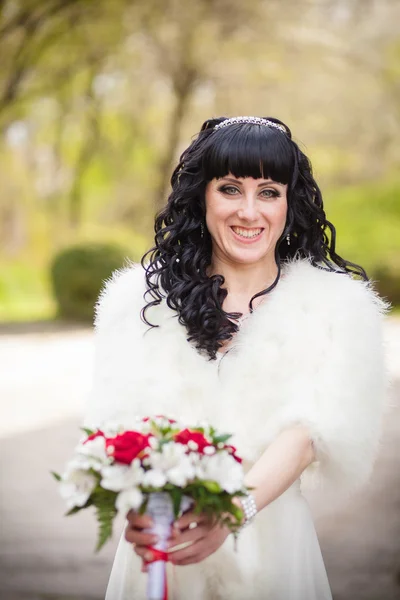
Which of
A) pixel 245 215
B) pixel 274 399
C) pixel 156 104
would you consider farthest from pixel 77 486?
pixel 156 104

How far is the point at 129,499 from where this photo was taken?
148 cm

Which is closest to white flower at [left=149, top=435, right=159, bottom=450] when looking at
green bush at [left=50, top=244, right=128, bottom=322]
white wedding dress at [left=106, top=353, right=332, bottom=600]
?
white wedding dress at [left=106, top=353, right=332, bottom=600]

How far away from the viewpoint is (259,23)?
67.2 ft

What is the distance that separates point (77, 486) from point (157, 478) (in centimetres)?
19

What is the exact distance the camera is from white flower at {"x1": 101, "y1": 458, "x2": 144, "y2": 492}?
4.85 ft

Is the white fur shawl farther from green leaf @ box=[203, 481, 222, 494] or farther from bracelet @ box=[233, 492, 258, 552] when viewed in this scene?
green leaf @ box=[203, 481, 222, 494]

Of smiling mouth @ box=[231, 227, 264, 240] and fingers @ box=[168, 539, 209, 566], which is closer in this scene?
fingers @ box=[168, 539, 209, 566]

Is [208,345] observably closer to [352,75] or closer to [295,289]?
[295,289]

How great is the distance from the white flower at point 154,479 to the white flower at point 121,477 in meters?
0.01

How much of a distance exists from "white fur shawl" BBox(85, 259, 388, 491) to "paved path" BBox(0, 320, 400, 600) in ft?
0.97

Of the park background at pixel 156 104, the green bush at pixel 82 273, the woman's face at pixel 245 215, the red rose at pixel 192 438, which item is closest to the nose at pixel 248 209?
the woman's face at pixel 245 215

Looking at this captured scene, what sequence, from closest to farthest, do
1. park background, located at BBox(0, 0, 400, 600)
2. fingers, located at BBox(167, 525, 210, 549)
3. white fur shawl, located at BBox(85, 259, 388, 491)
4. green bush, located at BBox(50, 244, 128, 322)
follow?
fingers, located at BBox(167, 525, 210, 549)
white fur shawl, located at BBox(85, 259, 388, 491)
green bush, located at BBox(50, 244, 128, 322)
park background, located at BBox(0, 0, 400, 600)

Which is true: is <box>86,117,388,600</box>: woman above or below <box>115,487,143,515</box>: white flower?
above

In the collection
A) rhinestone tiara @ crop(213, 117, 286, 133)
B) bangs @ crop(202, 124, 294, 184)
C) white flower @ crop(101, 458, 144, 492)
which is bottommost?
white flower @ crop(101, 458, 144, 492)
